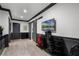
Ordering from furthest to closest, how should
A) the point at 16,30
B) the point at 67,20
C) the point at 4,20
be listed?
the point at 16,30 < the point at 4,20 < the point at 67,20

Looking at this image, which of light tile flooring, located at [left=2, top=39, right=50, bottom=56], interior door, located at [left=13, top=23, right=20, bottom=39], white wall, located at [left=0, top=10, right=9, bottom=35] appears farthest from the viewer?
interior door, located at [left=13, top=23, right=20, bottom=39]

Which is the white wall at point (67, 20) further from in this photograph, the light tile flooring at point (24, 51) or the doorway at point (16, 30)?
the doorway at point (16, 30)

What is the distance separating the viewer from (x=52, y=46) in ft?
12.9

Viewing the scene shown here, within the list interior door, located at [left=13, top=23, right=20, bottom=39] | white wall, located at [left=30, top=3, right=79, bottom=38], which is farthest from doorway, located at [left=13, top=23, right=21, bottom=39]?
white wall, located at [left=30, top=3, right=79, bottom=38]

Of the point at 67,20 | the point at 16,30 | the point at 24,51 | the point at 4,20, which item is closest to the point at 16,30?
the point at 16,30

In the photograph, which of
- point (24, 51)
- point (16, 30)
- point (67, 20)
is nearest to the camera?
point (67, 20)

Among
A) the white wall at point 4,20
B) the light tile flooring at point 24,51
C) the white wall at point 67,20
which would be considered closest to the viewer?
the white wall at point 67,20

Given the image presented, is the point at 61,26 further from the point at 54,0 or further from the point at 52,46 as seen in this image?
the point at 54,0

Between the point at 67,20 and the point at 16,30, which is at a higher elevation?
the point at 67,20

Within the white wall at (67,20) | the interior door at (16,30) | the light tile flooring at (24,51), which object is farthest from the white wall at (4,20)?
the interior door at (16,30)

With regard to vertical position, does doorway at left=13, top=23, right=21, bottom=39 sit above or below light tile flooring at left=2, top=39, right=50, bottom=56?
above

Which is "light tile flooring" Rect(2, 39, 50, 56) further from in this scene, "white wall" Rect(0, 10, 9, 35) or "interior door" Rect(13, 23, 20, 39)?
"interior door" Rect(13, 23, 20, 39)

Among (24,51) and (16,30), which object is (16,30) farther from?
(24,51)

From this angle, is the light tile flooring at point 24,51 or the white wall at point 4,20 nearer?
the light tile flooring at point 24,51
